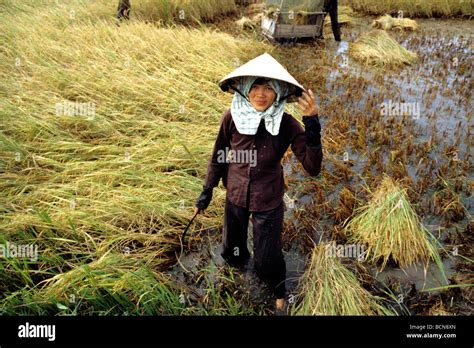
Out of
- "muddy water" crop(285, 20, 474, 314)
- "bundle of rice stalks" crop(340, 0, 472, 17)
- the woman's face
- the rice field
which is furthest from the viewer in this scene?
"bundle of rice stalks" crop(340, 0, 472, 17)

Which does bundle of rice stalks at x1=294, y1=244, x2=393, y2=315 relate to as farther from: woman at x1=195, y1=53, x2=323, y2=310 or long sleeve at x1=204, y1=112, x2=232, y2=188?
long sleeve at x1=204, y1=112, x2=232, y2=188

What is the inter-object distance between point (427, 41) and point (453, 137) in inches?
225

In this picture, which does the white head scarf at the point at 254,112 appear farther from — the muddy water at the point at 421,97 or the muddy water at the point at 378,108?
the muddy water at the point at 421,97

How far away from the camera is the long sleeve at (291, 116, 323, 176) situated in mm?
1953

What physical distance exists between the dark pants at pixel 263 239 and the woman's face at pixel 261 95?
0.68 meters

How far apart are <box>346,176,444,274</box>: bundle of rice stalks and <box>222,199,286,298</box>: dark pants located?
3.24 feet

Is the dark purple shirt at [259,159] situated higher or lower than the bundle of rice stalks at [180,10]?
lower

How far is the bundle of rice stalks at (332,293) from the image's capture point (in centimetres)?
249
